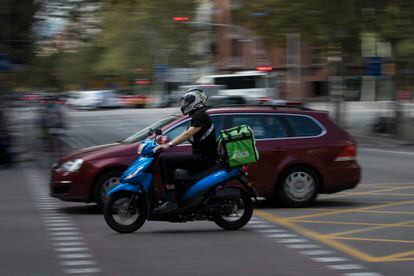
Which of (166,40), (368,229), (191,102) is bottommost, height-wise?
(368,229)

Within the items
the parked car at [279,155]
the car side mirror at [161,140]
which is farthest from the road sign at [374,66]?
the car side mirror at [161,140]

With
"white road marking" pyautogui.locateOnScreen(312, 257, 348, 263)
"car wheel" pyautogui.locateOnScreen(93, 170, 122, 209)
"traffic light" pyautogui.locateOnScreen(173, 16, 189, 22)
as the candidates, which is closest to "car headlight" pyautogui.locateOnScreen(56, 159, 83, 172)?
"car wheel" pyautogui.locateOnScreen(93, 170, 122, 209)

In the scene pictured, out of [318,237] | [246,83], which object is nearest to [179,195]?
[318,237]

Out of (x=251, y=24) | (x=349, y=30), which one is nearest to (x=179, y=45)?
(x=251, y=24)

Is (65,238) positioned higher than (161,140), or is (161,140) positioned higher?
(161,140)

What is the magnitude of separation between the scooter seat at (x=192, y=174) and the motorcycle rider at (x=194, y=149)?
1.9 inches

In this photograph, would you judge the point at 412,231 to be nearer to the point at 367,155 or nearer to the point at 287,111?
the point at 287,111

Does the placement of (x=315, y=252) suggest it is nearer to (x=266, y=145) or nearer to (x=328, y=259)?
(x=328, y=259)

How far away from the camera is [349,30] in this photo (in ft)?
89.9

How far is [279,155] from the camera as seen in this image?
11.4 meters

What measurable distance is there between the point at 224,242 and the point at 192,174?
100 centimetres

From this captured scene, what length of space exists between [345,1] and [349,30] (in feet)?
4.02

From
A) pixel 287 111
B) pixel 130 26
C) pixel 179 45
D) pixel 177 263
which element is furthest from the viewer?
pixel 179 45

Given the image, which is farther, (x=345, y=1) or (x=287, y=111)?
(x=345, y=1)
